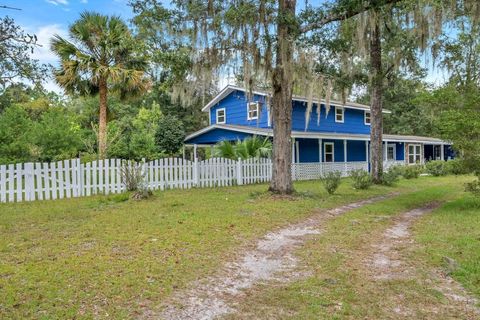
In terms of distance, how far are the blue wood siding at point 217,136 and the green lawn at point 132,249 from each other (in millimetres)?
10367

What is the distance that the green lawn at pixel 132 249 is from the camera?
365 cm

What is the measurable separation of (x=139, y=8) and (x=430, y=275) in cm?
969

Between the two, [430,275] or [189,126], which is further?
[189,126]

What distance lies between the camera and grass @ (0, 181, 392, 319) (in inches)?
143

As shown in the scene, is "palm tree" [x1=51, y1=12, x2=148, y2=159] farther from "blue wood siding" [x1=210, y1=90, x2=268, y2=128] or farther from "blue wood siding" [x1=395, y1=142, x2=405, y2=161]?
"blue wood siding" [x1=395, y1=142, x2=405, y2=161]

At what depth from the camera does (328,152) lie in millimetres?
23625

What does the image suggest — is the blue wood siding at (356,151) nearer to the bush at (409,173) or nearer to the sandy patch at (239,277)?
the bush at (409,173)

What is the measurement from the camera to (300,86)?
11750mm

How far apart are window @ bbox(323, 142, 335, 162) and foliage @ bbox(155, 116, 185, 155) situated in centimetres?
922

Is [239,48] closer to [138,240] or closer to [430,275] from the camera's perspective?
[138,240]

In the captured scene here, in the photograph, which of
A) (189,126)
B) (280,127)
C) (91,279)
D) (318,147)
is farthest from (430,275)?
(189,126)

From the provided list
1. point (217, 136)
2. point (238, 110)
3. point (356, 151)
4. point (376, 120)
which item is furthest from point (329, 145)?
point (376, 120)

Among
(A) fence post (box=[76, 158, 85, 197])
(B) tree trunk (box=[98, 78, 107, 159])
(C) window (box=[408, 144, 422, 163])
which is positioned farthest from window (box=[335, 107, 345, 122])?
(A) fence post (box=[76, 158, 85, 197])

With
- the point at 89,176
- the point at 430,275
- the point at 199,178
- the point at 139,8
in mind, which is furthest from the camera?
the point at 199,178
